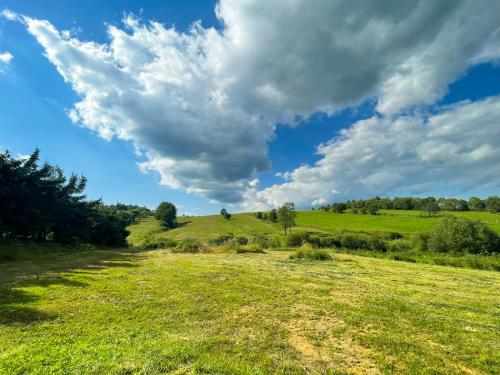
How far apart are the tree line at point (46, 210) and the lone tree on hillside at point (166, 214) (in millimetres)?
49046

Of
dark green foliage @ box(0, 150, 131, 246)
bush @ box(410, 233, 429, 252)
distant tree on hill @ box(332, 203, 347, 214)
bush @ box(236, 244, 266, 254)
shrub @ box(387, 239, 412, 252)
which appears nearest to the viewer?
dark green foliage @ box(0, 150, 131, 246)

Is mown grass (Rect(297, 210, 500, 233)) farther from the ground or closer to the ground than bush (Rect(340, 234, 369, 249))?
farther from the ground

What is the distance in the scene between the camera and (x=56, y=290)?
1170 cm

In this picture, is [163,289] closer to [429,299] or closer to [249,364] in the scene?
[249,364]

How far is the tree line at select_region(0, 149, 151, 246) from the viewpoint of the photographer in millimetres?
28531

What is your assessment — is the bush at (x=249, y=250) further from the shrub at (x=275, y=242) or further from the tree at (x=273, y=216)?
the tree at (x=273, y=216)

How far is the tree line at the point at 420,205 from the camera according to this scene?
103m

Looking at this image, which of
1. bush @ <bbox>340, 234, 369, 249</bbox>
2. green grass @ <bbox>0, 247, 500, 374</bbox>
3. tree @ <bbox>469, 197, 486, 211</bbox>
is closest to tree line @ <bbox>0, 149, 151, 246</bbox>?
green grass @ <bbox>0, 247, 500, 374</bbox>

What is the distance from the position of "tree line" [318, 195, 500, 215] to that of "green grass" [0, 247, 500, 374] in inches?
4083

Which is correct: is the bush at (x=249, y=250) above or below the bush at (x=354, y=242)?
below

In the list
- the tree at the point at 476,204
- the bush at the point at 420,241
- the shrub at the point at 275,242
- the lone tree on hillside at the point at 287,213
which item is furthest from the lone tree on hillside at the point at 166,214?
the tree at the point at 476,204

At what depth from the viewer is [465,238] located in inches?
1720

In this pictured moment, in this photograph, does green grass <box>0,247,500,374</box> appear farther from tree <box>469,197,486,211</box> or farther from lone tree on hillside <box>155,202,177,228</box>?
tree <box>469,197,486,211</box>

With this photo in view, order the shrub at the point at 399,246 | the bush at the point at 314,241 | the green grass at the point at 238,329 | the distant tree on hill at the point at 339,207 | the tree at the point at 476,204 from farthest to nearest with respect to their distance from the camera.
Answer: the distant tree on hill at the point at 339,207 → the tree at the point at 476,204 → the shrub at the point at 399,246 → the bush at the point at 314,241 → the green grass at the point at 238,329
